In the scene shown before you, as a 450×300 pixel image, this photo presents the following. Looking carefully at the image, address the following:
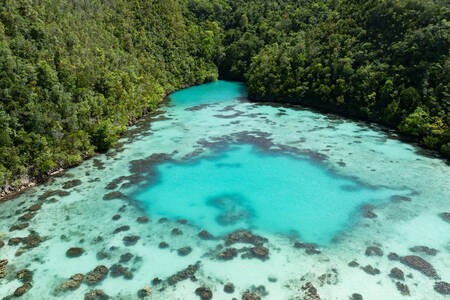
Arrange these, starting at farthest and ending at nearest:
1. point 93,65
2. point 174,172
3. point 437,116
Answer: point 93,65 → point 437,116 → point 174,172

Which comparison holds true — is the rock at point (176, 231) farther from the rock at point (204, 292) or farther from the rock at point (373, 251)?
the rock at point (373, 251)

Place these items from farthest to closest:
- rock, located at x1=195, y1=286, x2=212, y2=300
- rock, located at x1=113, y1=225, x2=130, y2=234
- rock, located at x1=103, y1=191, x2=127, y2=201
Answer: rock, located at x1=103, y1=191, x2=127, y2=201
rock, located at x1=113, y1=225, x2=130, y2=234
rock, located at x1=195, y1=286, x2=212, y2=300

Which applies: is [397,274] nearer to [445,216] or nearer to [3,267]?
[445,216]

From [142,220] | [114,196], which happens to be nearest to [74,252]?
[142,220]

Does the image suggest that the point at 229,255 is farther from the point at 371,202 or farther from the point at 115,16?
the point at 115,16

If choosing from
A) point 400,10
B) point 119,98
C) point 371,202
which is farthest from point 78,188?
point 400,10

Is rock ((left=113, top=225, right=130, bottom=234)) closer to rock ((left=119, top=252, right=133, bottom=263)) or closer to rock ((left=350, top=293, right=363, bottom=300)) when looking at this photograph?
rock ((left=119, top=252, right=133, bottom=263))

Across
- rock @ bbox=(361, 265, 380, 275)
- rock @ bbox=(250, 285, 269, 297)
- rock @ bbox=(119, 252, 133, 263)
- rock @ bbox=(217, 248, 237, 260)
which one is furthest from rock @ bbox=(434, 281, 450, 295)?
rock @ bbox=(119, 252, 133, 263)
